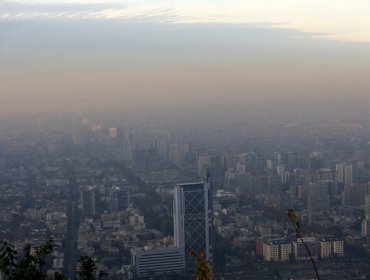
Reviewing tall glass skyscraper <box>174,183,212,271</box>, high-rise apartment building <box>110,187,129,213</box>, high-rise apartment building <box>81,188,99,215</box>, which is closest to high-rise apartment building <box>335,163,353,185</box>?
tall glass skyscraper <box>174,183,212,271</box>

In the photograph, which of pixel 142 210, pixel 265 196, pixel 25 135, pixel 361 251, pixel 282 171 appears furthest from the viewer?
pixel 282 171

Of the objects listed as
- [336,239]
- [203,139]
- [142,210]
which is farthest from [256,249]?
[203,139]

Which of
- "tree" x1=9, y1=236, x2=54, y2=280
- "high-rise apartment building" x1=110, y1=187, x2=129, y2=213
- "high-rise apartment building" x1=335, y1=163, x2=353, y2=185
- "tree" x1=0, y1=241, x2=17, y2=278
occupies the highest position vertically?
"tree" x1=0, y1=241, x2=17, y2=278

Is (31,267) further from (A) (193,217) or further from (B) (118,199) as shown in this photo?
(B) (118,199)

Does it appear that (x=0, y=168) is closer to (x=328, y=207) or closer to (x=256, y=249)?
(x=256, y=249)

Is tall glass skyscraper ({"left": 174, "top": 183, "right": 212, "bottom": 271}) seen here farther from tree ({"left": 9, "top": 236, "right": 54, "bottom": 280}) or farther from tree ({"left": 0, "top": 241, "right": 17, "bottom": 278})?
tree ({"left": 0, "top": 241, "right": 17, "bottom": 278})

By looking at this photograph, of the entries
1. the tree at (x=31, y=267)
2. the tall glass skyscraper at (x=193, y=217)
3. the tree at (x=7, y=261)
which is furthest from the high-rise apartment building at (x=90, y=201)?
the tree at (x=7, y=261)

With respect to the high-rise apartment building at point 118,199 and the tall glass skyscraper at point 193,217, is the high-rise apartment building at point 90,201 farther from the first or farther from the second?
the tall glass skyscraper at point 193,217
